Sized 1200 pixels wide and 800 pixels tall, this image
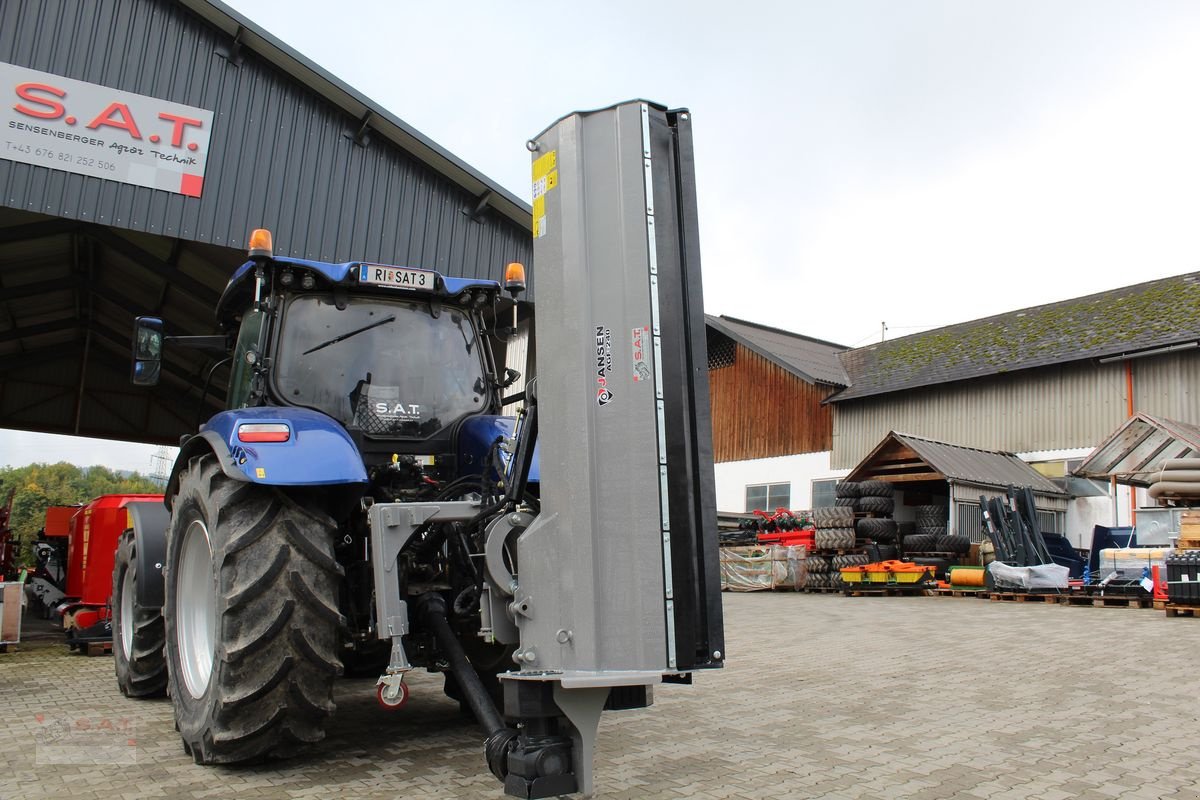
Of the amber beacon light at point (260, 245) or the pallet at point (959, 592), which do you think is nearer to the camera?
the amber beacon light at point (260, 245)

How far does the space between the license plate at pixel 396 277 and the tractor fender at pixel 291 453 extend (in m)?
0.98

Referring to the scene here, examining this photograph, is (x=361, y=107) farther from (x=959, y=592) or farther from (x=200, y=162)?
(x=959, y=592)

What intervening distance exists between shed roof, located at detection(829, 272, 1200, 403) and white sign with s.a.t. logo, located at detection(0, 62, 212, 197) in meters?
19.8

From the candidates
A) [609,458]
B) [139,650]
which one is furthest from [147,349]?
[609,458]

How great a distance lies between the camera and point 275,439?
433 centimetres

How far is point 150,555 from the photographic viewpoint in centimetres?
629

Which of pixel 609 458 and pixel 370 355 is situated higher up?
pixel 370 355

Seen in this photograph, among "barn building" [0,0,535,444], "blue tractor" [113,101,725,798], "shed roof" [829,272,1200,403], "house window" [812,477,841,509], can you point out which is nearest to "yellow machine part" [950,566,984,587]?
"shed roof" [829,272,1200,403]

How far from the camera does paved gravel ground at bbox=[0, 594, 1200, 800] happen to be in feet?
13.6

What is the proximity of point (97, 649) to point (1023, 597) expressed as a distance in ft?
A: 49.2

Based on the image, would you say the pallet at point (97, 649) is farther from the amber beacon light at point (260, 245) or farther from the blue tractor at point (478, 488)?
the amber beacon light at point (260, 245)

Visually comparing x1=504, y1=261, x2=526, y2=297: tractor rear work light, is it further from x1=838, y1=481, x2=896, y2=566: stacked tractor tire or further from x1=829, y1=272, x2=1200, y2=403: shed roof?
x1=829, y1=272, x2=1200, y2=403: shed roof

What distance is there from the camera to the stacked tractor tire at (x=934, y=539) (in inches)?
748

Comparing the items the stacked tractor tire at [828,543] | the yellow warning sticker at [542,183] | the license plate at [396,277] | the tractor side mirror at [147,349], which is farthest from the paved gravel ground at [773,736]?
the stacked tractor tire at [828,543]
